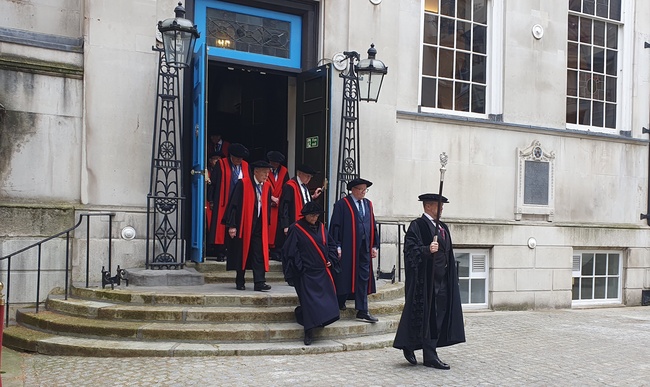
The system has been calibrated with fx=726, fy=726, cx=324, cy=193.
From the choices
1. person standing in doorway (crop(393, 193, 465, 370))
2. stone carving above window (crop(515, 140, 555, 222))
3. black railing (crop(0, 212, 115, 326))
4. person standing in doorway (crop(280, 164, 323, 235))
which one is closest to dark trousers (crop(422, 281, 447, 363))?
person standing in doorway (crop(393, 193, 465, 370))

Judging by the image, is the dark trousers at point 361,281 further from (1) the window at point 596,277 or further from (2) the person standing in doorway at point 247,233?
(1) the window at point 596,277

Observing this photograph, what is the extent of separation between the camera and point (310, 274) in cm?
835

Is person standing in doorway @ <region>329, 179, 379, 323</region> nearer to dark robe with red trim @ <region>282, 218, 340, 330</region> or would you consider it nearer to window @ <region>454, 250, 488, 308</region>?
dark robe with red trim @ <region>282, 218, 340, 330</region>

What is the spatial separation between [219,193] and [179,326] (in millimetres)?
2794

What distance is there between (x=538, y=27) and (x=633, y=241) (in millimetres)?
4719

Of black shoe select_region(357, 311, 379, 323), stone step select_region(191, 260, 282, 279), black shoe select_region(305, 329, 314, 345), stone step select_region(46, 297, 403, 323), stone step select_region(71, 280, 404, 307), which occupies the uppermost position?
stone step select_region(191, 260, 282, 279)

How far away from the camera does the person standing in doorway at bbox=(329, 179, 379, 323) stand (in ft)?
29.5

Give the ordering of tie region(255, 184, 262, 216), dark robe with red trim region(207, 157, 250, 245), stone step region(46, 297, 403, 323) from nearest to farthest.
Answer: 1. stone step region(46, 297, 403, 323)
2. tie region(255, 184, 262, 216)
3. dark robe with red trim region(207, 157, 250, 245)

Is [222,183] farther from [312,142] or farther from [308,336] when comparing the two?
[308,336]

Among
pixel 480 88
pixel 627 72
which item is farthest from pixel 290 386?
pixel 627 72

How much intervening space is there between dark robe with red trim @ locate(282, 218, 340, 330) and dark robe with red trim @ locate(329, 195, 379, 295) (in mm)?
481

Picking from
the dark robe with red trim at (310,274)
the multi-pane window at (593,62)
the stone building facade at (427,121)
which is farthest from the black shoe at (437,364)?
the multi-pane window at (593,62)

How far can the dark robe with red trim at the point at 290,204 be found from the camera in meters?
9.91

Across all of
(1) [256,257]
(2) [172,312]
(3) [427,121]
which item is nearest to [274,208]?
(1) [256,257]
